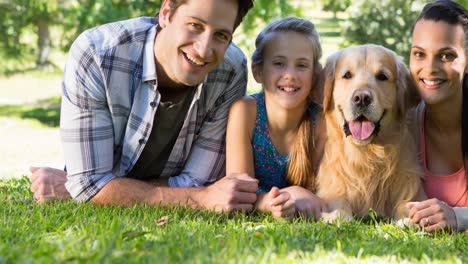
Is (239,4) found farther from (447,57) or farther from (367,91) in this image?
(447,57)

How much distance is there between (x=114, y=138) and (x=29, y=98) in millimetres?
13160

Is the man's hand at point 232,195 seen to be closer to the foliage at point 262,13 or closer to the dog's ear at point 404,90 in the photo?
the dog's ear at point 404,90

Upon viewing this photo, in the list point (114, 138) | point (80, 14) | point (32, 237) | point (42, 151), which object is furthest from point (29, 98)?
point (32, 237)

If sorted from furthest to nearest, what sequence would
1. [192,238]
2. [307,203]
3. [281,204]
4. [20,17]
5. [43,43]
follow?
[43,43] → [20,17] → [307,203] → [281,204] → [192,238]

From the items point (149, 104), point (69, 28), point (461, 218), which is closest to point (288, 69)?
point (149, 104)

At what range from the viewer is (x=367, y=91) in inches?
151

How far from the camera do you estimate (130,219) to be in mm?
3422

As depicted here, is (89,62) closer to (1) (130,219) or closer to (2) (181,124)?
(2) (181,124)

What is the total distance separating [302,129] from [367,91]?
1.97 ft

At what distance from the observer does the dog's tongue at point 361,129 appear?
13.0 feet

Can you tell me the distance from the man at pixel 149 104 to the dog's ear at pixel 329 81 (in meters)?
0.56

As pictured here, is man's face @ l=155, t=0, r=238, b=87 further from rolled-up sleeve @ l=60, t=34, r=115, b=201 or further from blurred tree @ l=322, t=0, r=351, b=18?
blurred tree @ l=322, t=0, r=351, b=18

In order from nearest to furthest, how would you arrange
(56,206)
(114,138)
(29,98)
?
(56,206) < (114,138) < (29,98)

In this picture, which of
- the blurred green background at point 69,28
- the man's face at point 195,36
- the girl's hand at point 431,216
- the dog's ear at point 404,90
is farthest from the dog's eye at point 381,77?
the blurred green background at point 69,28
